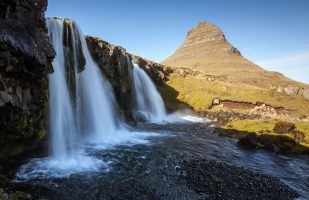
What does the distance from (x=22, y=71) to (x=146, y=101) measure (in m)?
43.3

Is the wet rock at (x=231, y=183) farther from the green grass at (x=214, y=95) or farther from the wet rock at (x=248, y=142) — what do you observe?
the green grass at (x=214, y=95)

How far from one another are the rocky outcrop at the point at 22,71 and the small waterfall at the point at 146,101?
3169 cm

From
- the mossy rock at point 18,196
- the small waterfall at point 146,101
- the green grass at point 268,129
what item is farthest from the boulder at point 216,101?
the mossy rock at point 18,196

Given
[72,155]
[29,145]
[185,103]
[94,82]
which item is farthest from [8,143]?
[185,103]

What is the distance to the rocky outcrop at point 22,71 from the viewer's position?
18906 millimetres

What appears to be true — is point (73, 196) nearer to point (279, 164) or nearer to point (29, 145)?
point (29, 145)

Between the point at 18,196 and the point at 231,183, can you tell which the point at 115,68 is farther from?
the point at 18,196

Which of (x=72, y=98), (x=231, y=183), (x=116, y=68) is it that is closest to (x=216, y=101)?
(x=116, y=68)

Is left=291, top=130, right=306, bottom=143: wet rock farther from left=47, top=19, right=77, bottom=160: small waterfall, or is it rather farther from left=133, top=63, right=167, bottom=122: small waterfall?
left=47, top=19, right=77, bottom=160: small waterfall

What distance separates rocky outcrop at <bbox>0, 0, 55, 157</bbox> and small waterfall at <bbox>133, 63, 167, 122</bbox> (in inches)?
1248

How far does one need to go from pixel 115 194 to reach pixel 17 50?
1296 centimetres

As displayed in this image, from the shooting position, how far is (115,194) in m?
17.4

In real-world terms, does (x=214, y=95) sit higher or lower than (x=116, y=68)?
lower

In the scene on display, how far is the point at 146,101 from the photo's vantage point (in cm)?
6306
